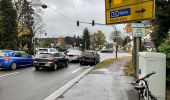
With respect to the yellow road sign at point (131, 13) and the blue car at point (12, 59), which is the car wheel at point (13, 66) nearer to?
the blue car at point (12, 59)

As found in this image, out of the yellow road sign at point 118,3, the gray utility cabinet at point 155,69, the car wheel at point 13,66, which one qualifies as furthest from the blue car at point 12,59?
the gray utility cabinet at point 155,69

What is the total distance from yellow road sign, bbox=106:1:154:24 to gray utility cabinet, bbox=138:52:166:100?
9.26 ft

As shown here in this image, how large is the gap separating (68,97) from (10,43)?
37669mm

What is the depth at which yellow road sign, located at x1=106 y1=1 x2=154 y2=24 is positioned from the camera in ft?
38.7

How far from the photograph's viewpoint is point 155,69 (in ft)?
30.9

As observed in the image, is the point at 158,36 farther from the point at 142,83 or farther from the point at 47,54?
the point at 142,83

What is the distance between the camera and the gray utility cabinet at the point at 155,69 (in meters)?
9.29

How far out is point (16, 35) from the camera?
→ 159ft

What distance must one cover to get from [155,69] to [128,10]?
4089 mm

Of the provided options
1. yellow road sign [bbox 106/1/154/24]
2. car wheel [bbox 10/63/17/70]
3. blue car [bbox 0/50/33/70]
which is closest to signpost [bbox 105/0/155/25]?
yellow road sign [bbox 106/1/154/24]

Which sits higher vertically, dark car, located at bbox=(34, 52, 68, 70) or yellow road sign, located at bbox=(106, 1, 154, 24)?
yellow road sign, located at bbox=(106, 1, 154, 24)

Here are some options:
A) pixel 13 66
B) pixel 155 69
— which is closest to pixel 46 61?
pixel 13 66

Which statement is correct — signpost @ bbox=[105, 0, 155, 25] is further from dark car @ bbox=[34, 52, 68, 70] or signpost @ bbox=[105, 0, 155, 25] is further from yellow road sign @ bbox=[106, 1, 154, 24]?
dark car @ bbox=[34, 52, 68, 70]

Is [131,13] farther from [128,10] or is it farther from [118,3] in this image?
[118,3]
